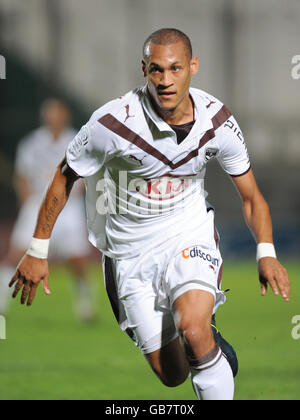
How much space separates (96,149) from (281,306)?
6.73 m

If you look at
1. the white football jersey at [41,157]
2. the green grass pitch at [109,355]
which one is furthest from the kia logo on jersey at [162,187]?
the white football jersey at [41,157]

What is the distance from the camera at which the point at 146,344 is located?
13.8 feet

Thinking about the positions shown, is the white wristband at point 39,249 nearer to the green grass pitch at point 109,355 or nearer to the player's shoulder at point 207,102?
the player's shoulder at point 207,102

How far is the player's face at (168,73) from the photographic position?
3.75 meters

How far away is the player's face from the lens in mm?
3748

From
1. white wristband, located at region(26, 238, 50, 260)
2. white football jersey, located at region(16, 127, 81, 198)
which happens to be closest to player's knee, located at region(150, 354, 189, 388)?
white wristband, located at region(26, 238, 50, 260)

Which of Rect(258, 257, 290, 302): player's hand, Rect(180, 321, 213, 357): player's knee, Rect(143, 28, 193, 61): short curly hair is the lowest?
Rect(180, 321, 213, 357): player's knee

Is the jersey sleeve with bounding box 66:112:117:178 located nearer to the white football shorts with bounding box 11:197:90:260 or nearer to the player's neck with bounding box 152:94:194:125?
the player's neck with bounding box 152:94:194:125

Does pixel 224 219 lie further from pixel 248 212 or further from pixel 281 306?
pixel 248 212

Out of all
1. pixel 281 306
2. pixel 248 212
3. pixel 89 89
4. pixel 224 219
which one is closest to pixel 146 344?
pixel 248 212

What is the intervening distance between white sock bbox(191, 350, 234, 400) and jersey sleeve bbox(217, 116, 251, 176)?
3.11 ft

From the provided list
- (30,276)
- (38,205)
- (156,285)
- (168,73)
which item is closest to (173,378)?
(156,285)

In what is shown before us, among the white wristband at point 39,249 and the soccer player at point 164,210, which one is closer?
the soccer player at point 164,210

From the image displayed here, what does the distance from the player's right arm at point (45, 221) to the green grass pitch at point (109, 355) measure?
55.7 inches
